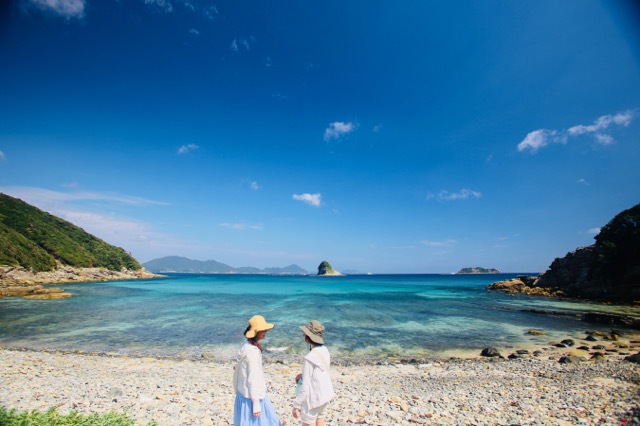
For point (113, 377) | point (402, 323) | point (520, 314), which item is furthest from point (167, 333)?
point (520, 314)

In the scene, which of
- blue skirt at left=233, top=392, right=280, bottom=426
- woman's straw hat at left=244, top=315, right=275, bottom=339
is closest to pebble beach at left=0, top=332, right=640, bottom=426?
blue skirt at left=233, top=392, right=280, bottom=426

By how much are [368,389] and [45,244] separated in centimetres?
10839

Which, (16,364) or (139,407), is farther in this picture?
(16,364)

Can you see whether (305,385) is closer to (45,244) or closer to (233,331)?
(233,331)

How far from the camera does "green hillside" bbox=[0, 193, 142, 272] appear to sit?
213 ft

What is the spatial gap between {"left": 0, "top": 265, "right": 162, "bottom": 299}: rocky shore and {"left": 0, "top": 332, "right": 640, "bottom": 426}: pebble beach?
3771 centimetres

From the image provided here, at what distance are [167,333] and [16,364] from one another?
951 centimetres

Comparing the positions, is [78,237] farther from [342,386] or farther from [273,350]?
[342,386]

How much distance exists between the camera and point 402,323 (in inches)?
1086

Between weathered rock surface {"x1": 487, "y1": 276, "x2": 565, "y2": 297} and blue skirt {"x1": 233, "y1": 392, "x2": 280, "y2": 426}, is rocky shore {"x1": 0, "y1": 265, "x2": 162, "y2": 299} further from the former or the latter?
weathered rock surface {"x1": 487, "y1": 276, "x2": 565, "y2": 297}

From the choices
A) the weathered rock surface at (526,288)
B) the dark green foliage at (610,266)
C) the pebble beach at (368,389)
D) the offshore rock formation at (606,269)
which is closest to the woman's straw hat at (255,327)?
the pebble beach at (368,389)

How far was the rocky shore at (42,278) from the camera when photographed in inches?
1657

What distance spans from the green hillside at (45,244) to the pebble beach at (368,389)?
70.4 m

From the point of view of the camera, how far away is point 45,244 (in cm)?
8238
